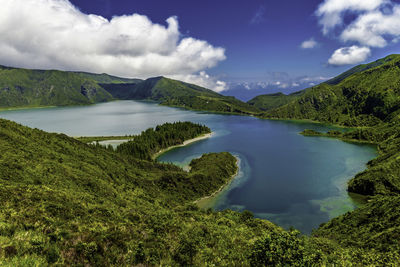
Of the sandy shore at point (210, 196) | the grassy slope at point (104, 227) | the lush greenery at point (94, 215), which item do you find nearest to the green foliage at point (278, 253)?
the grassy slope at point (104, 227)

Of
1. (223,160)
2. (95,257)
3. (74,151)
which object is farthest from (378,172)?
(74,151)

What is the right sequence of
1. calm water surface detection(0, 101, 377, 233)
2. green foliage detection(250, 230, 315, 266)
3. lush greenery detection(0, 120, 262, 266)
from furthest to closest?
calm water surface detection(0, 101, 377, 233) < green foliage detection(250, 230, 315, 266) < lush greenery detection(0, 120, 262, 266)

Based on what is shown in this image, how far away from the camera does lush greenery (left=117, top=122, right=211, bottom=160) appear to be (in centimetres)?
12625

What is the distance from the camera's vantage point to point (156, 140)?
15100 centimetres

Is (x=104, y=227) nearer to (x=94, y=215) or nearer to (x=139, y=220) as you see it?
(x=94, y=215)

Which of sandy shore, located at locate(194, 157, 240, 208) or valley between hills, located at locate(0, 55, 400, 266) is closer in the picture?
valley between hills, located at locate(0, 55, 400, 266)

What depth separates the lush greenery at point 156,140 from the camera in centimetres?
12625

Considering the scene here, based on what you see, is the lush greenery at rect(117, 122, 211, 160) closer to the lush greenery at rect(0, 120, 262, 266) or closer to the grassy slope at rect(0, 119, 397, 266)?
the lush greenery at rect(0, 120, 262, 266)

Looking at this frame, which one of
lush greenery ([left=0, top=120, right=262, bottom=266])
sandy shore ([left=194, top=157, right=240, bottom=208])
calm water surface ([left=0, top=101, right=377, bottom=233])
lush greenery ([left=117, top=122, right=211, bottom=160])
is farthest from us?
lush greenery ([left=117, top=122, right=211, bottom=160])

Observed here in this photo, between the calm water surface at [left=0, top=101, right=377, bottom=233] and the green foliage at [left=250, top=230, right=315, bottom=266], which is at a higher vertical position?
the green foliage at [left=250, top=230, right=315, bottom=266]

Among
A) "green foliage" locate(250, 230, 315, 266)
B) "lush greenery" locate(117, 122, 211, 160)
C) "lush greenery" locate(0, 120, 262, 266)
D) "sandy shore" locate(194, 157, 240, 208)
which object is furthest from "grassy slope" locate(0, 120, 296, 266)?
"lush greenery" locate(117, 122, 211, 160)

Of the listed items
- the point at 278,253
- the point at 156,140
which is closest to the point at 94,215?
the point at 278,253

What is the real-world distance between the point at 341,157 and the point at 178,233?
13220 centimetres

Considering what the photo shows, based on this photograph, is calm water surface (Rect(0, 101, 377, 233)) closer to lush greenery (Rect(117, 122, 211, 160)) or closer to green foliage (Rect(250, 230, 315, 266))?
lush greenery (Rect(117, 122, 211, 160))
